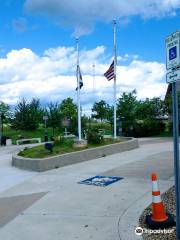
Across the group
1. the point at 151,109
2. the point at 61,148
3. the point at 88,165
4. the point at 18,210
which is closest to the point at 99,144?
the point at 61,148

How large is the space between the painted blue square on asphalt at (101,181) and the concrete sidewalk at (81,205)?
25 cm

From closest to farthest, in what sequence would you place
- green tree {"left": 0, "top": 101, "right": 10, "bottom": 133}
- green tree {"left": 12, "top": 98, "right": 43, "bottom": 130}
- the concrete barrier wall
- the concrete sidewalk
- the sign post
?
the sign post, the concrete sidewalk, the concrete barrier wall, green tree {"left": 12, "top": 98, "right": 43, "bottom": 130}, green tree {"left": 0, "top": 101, "right": 10, "bottom": 133}

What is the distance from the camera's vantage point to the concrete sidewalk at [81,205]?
6.75 meters

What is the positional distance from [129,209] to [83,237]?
5.76 ft

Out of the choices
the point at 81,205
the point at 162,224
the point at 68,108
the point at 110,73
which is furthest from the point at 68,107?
the point at 162,224

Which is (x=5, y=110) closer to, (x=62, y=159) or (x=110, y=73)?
(x=110, y=73)

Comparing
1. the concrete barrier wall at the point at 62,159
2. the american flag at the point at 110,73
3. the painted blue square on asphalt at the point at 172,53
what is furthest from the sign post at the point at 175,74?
the american flag at the point at 110,73

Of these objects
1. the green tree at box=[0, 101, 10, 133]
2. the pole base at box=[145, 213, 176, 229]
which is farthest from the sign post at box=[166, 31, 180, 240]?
the green tree at box=[0, 101, 10, 133]

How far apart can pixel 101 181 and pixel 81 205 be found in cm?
275

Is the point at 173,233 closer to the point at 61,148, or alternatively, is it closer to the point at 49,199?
the point at 49,199

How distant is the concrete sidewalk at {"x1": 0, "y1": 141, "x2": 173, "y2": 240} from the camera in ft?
22.1

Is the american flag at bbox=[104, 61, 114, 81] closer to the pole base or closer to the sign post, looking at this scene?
the pole base

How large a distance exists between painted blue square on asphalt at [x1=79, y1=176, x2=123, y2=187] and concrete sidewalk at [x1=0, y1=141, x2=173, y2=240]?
0.83 ft

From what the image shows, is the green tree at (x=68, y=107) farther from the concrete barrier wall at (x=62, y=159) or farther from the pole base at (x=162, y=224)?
the pole base at (x=162, y=224)
